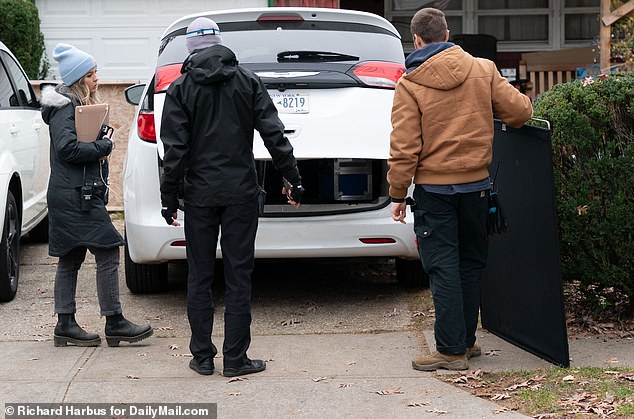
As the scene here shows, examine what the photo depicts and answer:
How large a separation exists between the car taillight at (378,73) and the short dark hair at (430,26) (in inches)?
47.9

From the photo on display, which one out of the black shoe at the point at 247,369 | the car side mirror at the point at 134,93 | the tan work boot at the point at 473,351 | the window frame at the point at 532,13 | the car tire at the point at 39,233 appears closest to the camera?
the black shoe at the point at 247,369

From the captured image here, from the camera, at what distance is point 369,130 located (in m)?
6.30

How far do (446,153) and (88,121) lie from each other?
1971mm

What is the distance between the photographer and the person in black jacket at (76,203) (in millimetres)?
5844

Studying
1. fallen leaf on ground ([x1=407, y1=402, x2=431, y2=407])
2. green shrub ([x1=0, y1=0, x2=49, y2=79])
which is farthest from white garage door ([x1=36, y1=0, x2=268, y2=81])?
fallen leaf on ground ([x1=407, y1=402, x2=431, y2=407])

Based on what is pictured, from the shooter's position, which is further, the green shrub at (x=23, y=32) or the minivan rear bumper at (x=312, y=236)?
the green shrub at (x=23, y=32)

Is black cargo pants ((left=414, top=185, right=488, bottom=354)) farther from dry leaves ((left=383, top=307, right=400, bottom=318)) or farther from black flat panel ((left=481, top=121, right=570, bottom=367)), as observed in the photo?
dry leaves ((left=383, top=307, right=400, bottom=318))

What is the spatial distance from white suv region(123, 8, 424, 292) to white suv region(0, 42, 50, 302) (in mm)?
1011

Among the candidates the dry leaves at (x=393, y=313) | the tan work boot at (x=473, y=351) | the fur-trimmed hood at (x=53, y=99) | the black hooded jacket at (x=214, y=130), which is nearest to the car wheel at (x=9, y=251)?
the fur-trimmed hood at (x=53, y=99)

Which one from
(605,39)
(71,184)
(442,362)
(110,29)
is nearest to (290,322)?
(442,362)

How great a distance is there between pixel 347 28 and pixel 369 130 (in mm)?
899

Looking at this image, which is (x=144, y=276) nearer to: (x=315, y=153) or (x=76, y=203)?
(x=76, y=203)

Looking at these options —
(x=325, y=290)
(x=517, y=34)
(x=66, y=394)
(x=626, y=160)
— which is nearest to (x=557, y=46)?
(x=517, y=34)

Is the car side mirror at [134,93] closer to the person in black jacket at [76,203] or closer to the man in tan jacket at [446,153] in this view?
the person in black jacket at [76,203]
